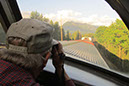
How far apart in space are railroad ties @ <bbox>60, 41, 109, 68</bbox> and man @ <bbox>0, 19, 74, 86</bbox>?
793 millimetres

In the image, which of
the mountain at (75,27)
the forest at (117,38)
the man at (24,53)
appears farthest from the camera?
the mountain at (75,27)

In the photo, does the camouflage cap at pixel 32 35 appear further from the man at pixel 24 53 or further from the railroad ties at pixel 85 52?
the railroad ties at pixel 85 52

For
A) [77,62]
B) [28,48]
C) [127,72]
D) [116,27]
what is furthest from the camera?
[77,62]

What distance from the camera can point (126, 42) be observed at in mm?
1183

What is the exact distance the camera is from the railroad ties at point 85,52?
167cm

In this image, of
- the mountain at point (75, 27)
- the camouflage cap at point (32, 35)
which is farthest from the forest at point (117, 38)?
the camouflage cap at point (32, 35)

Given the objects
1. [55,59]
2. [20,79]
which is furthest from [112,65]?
[20,79]

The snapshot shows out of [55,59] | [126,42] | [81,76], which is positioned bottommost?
[81,76]

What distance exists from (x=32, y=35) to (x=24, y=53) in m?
0.13

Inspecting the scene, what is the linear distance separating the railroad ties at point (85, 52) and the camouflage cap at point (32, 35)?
30.5 inches

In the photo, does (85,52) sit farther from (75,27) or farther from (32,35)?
(32,35)

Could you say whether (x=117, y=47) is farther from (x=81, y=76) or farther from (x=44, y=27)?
(x=44, y=27)

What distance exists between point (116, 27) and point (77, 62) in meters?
0.76

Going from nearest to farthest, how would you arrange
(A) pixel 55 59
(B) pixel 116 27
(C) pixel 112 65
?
(A) pixel 55 59 → (B) pixel 116 27 → (C) pixel 112 65
